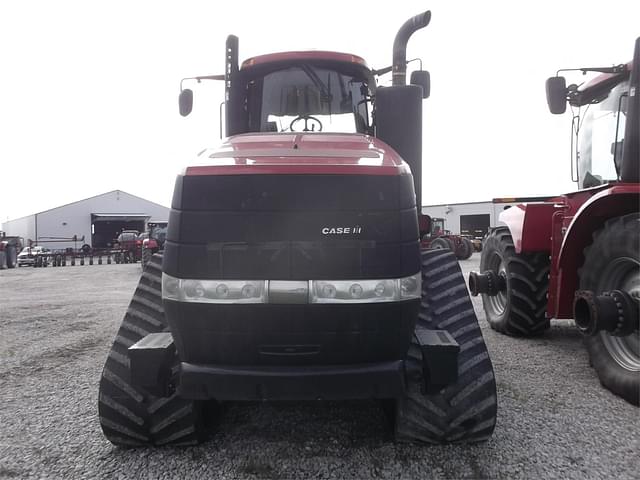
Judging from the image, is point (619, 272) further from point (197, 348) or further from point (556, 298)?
point (197, 348)

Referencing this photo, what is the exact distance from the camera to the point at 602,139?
4176mm

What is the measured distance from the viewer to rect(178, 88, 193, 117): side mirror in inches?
154

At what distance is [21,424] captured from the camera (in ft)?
9.70

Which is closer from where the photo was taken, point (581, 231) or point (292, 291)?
point (292, 291)

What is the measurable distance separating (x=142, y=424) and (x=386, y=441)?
53.0 inches

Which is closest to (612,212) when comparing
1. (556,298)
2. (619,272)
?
(619,272)

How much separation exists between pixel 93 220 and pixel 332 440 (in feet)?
144

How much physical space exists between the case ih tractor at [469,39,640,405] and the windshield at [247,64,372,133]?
200 centimetres

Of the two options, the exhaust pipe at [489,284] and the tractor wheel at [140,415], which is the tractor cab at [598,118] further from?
the tractor wheel at [140,415]

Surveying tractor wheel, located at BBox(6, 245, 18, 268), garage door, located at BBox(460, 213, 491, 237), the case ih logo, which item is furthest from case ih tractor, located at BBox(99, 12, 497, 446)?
garage door, located at BBox(460, 213, 491, 237)

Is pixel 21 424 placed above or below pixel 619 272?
below

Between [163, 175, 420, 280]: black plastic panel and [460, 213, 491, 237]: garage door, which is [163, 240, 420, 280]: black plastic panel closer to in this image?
[163, 175, 420, 280]: black plastic panel

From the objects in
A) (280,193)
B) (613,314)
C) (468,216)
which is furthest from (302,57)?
(468,216)

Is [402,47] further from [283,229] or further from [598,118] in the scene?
[598,118]
